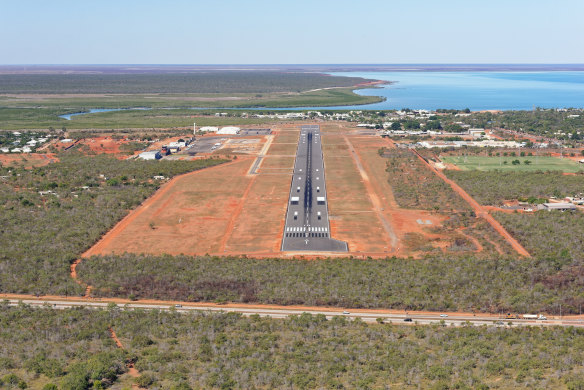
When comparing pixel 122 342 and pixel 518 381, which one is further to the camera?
pixel 122 342

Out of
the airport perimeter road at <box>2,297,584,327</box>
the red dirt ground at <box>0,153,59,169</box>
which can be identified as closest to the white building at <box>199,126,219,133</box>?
the red dirt ground at <box>0,153,59,169</box>

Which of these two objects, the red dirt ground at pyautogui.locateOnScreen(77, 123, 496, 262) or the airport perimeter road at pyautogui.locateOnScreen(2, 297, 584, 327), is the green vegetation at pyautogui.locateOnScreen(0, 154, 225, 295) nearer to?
the airport perimeter road at pyautogui.locateOnScreen(2, 297, 584, 327)

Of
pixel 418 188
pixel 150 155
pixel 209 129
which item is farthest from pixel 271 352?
pixel 209 129

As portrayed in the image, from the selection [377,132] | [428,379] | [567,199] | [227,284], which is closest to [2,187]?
[227,284]

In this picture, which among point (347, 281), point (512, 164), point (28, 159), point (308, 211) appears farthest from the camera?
point (28, 159)

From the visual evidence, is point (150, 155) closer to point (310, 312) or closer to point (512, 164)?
point (310, 312)

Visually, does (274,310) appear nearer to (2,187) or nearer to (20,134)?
(2,187)
